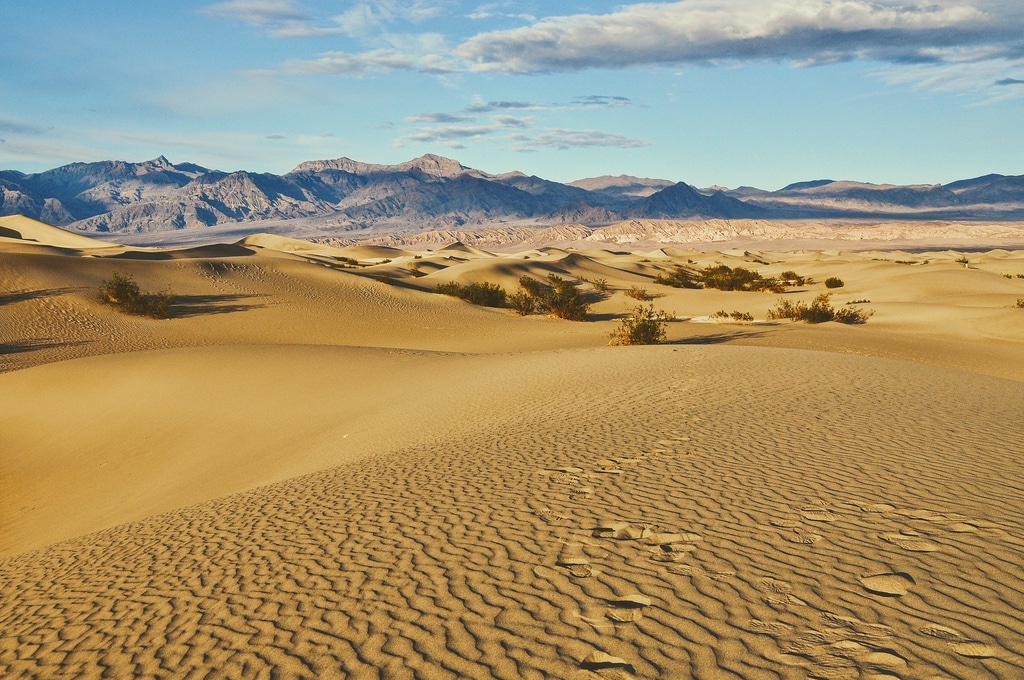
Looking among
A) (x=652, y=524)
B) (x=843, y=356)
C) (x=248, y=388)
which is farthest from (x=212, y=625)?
(x=843, y=356)

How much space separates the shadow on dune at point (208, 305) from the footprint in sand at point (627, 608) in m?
24.1

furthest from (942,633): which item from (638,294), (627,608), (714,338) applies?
(638,294)

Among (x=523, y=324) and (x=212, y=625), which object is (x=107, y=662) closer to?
(x=212, y=625)

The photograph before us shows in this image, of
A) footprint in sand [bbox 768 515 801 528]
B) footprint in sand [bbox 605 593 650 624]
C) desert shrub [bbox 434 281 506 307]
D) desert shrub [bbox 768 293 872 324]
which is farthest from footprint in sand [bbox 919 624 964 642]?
desert shrub [bbox 434 281 506 307]

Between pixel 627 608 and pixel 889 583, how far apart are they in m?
1.62

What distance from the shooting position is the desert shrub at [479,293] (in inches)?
1305

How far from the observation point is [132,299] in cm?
2480

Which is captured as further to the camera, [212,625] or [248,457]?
[248,457]

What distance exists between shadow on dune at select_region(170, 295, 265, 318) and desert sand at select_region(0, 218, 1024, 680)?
891 centimetres

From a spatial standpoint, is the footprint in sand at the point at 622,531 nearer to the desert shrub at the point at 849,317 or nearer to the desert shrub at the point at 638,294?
the desert shrub at the point at 849,317

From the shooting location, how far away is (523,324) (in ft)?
89.9

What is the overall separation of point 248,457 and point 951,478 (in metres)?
9.01

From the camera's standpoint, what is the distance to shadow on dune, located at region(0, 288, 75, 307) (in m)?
23.6

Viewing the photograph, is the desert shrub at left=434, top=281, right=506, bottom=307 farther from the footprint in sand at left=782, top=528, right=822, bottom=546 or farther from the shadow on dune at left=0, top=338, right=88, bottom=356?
the footprint in sand at left=782, top=528, right=822, bottom=546
